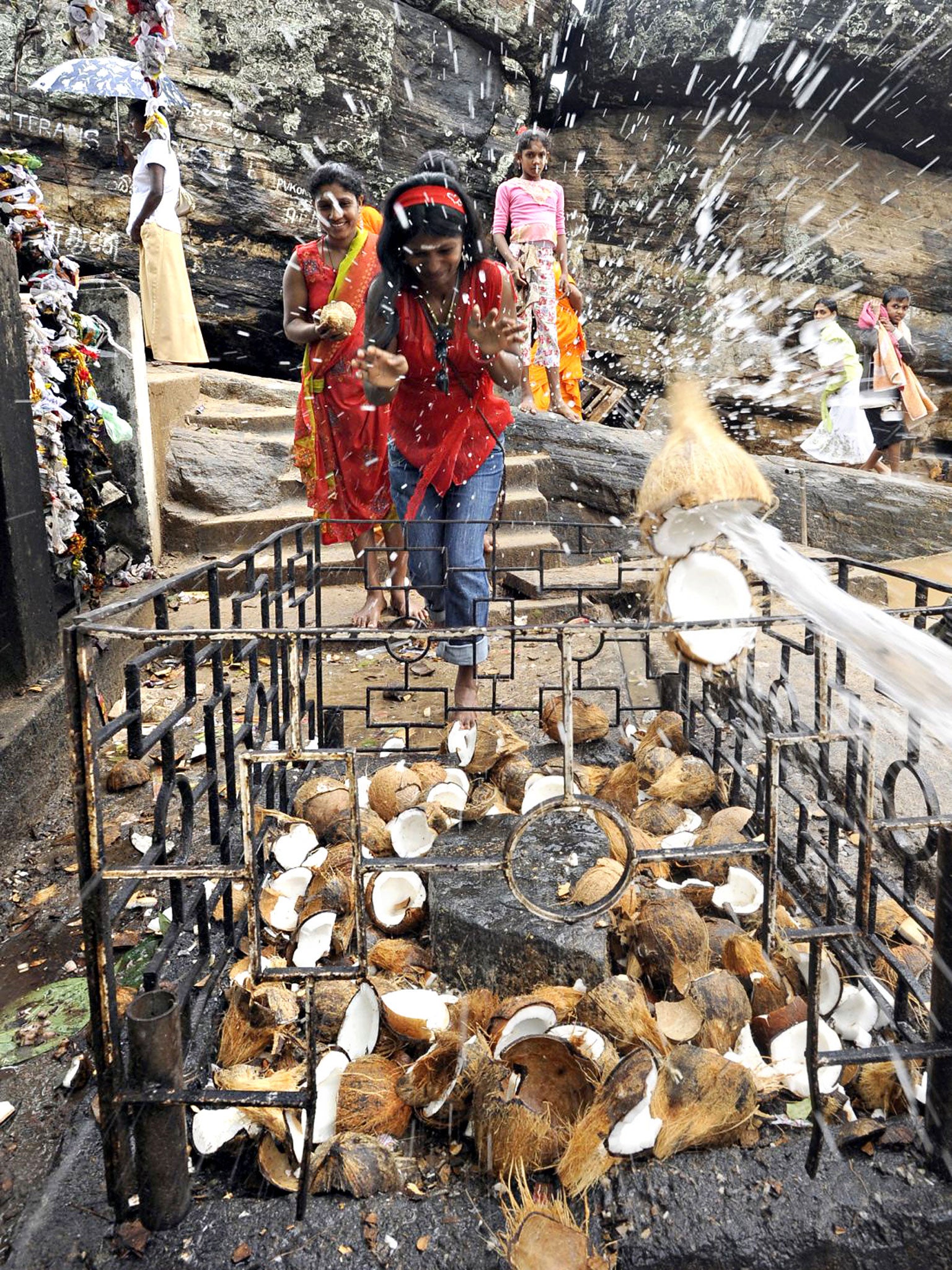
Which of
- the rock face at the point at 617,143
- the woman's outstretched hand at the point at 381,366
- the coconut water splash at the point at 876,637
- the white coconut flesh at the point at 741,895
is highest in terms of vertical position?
the rock face at the point at 617,143

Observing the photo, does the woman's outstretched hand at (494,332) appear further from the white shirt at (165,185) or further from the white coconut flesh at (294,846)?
the white shirt at (165,185)

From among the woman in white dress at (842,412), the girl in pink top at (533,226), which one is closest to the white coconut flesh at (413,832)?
the girl in pink top at (533,226)

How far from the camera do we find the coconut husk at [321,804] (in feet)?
8.68

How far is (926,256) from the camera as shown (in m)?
14.1

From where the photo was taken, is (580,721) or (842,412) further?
(842,412)

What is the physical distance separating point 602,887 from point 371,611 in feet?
8.84

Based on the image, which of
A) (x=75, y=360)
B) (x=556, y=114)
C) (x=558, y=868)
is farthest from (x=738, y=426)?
(x=558, y=868)

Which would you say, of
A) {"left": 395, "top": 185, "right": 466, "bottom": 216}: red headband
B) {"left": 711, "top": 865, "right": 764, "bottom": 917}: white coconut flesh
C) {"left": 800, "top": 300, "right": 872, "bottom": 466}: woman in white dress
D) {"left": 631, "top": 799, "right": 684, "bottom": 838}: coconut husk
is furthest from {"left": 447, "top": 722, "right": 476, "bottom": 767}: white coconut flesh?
{"left": 800, "top": 300, "right": 872, "bottom": 466}: woman in white dress

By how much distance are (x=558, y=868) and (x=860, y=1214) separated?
1.00 meters

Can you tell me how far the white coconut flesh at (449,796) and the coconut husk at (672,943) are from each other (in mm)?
793

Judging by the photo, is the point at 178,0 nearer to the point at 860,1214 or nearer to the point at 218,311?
the point at 218,311

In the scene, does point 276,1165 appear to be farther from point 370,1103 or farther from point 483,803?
point 483,803

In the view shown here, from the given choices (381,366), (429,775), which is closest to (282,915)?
(429,775)

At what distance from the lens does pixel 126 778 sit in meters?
3.38
